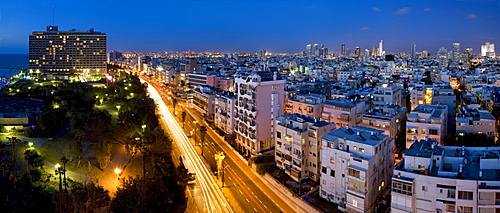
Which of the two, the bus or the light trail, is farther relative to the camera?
the bus

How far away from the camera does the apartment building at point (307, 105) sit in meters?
19.9

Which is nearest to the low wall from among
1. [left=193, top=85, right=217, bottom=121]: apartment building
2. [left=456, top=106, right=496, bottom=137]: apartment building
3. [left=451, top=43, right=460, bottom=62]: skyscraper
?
[left=456, top=106, right=496, bottom=137]: apartment building

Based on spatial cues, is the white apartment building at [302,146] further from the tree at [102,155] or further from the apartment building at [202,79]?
the apartment building at [202,79]

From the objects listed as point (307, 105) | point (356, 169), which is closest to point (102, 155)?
point (356, 169)

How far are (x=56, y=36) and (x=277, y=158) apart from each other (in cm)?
4423

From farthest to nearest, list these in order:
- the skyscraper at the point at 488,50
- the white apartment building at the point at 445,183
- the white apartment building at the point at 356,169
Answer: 1. the skyscraper at the point at 488,50
2. the white apartment building at the point at 356,169
3. the white apartment building at the point at 445,183

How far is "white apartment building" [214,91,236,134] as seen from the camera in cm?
2039

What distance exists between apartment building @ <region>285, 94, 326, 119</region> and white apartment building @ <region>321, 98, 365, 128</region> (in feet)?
2.21

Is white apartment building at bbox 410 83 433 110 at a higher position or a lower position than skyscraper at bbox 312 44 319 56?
lower

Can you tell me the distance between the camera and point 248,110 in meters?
17.7

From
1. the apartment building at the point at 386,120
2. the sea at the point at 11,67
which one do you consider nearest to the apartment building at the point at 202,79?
the apartment building at the point at 386,120

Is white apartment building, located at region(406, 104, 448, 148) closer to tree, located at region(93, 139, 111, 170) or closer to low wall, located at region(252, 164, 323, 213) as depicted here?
low wall, located at region(252, 164, 323, 213)

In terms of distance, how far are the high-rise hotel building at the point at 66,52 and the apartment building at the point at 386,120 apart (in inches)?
1637

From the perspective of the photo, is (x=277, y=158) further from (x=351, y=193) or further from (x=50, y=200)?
(x=50, y=200)
